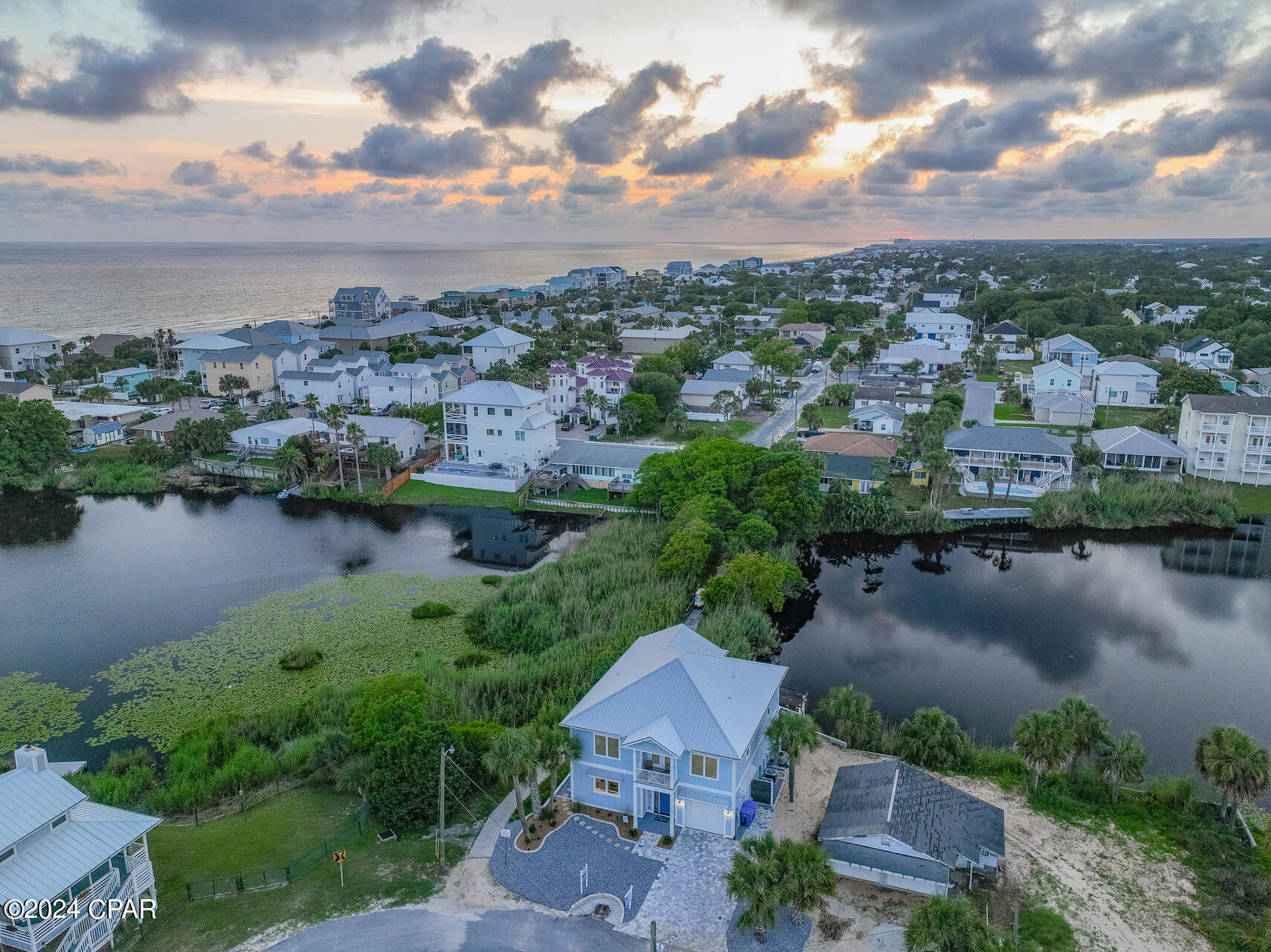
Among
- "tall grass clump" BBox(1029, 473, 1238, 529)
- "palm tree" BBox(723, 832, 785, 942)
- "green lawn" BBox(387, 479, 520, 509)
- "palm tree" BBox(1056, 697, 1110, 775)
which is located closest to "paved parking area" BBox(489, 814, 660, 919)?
"palm tree" BBox(723, 832, 785, 942)

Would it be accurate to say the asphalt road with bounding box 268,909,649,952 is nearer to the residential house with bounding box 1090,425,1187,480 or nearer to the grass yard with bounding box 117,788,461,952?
the grass yard with bounding box 117,788,461,952

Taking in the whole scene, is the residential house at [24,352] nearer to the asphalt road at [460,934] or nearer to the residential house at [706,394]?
the residential house at [706,394]

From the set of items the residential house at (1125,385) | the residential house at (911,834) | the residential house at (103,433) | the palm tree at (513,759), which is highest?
the residential house at (1125,385)

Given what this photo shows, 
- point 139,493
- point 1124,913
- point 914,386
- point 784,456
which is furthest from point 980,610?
point 139,493

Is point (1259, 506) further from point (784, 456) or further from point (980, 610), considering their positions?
point (784, 456)

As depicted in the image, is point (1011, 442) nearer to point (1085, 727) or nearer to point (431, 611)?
point (1085, 727)

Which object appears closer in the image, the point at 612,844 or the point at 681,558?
the point at 612,844

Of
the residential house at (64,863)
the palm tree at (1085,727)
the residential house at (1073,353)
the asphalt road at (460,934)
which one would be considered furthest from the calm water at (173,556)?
the residential house at (1073,353)
